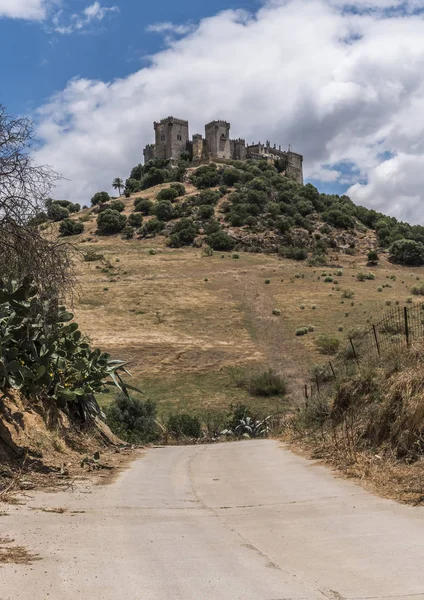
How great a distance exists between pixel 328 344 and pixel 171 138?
358 ft

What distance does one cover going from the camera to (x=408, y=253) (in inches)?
3248

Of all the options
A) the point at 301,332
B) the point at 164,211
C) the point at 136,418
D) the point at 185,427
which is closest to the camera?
the point at 136,418


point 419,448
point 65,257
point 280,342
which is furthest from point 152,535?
point 280,342

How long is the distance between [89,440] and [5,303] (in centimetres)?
374

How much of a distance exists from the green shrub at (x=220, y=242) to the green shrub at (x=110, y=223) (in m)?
17.7

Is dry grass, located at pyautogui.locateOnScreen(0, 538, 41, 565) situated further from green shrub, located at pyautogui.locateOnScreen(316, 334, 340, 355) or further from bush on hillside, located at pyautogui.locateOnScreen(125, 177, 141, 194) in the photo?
bush on hillside, located at pyautogui.locateOnScreen(125, 177, 141, 194)

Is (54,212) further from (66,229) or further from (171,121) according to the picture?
(171,121)

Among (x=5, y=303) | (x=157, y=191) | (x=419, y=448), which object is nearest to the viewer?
(x=419, y=448)

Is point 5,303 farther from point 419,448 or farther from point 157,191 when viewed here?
point 157,191

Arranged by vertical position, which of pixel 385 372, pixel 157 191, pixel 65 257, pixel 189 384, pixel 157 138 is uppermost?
pixel 157 138

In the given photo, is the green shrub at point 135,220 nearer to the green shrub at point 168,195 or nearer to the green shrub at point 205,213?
the green shrub at point 205,213

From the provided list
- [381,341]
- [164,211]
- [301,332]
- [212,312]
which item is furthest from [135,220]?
[381,341]

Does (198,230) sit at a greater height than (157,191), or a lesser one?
lesser

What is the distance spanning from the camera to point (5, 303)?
9367mm
